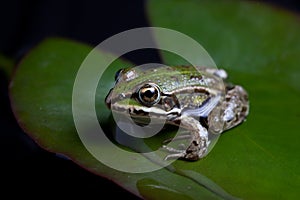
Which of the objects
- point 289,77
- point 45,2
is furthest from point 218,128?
point 45,2

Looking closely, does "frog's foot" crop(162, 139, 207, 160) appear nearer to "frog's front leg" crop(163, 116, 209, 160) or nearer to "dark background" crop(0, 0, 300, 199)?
"frog's front leg" crop(163, 116, 209, 160)

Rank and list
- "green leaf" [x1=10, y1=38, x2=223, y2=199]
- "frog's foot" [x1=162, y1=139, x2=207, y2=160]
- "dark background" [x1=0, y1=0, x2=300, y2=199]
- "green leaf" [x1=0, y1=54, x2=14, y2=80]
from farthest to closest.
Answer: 1. "green leaf" [x1=0, y1=54, x2=14, y2=80]
2. "dark background" [x1=0, y1=0, x2=300, y2=199]
3. "frog's foot" [x1=162, y1=139, x2=207, y2=160]
4. "green leaf" [x1=10, y1=38, x2=223, y2=199]

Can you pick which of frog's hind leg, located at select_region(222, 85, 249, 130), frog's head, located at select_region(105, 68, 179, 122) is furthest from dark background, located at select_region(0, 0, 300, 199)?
A: frog's hind leg, located at select_region(222, 85, 249, 130)

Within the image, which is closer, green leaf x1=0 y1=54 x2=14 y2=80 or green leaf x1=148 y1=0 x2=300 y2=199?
green leaf x1=148 y1=0 x2=300 y2=199

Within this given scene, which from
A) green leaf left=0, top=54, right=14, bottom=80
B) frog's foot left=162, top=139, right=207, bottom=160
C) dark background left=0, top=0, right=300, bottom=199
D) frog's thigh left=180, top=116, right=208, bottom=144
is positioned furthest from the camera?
green leaf left=0, top=54, right=14, bottom=80

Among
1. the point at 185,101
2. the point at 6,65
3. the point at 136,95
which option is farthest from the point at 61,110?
the point at 6,65

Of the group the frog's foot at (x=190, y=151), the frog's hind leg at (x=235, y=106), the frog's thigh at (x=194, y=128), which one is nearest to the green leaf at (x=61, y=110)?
the frog's foot at (x=190, y=151)

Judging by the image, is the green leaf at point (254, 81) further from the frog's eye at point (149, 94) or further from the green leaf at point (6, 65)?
the green leaf at point (6, 65)

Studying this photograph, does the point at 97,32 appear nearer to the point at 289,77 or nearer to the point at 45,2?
the point at 45,2

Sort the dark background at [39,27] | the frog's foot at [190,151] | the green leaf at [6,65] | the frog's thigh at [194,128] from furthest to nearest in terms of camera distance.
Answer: the green leaf at [6,65], the dark background at [39,27], the frog's thigh at [194,128], the frog's foot at [190,151]

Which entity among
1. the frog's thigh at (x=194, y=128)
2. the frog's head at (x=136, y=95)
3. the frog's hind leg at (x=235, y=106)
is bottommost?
the frog's thigh at (x=194, y=128)
